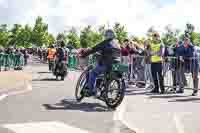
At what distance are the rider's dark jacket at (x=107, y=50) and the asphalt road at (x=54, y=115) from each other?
1032 mm

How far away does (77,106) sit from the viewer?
11.2 m

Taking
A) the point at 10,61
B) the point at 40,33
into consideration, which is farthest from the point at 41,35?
the point at 10,61

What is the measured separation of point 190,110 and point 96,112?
7.35 feet

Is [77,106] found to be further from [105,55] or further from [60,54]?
[60,54]

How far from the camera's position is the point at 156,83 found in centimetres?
1530

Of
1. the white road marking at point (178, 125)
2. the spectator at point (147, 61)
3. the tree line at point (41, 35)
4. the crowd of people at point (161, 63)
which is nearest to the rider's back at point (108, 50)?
the white road marking at point (178, 125)

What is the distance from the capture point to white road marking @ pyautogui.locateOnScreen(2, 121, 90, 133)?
7864mm

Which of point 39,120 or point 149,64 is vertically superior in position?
point 149,64

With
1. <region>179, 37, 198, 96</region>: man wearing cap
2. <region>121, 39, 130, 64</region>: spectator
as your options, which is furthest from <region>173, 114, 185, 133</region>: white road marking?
<region>121, 39, 130, 64</region>: spectator

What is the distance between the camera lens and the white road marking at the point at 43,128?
25.8ft

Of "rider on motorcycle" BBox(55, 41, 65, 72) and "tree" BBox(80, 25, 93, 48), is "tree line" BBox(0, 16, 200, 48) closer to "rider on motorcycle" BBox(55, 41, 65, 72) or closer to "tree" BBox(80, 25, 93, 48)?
"tree" BBox(80, 25, 93, 48)

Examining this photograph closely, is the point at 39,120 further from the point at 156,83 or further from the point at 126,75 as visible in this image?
the point at 126,75

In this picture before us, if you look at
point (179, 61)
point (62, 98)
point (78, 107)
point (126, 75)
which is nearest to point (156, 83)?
point (179, 61)

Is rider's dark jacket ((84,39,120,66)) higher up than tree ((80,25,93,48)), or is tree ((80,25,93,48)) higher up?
tree ((80,25,93,48))
